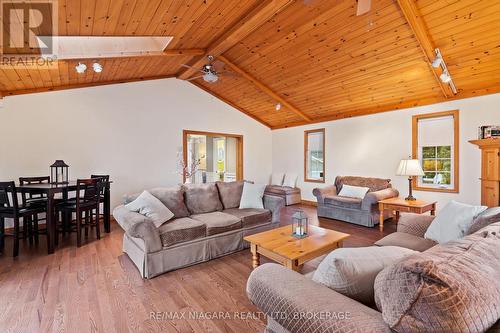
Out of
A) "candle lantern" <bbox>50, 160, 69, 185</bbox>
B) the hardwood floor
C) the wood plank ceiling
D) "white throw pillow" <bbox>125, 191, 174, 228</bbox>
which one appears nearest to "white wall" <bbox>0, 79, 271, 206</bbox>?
the wood plank ceiling

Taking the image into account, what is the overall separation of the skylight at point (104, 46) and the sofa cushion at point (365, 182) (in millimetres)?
4597

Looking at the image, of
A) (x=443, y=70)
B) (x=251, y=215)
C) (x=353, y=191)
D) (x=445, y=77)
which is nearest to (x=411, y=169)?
(x=353, y=191)

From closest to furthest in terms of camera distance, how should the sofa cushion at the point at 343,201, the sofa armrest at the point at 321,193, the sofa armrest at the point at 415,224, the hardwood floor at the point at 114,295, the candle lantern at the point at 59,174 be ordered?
the hardwood floor at the point at 114,295
the sofa armrest at the point at 415,224
the candle lantern at the point at 59,174
the sofa cushion at the point at 343,201
the sofa armrest at the point at 321,193

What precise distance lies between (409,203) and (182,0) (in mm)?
4589

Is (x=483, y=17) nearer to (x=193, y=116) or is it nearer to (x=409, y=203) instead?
(x=409, y=203)

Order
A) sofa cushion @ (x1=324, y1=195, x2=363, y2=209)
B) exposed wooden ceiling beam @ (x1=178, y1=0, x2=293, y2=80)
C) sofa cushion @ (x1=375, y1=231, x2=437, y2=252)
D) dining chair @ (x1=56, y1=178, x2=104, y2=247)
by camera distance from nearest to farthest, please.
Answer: sofa cushion @ (x1=375, y1=231, x2=437, y2=252), exposed wooden ceiling beam @ (x1=178, y1=0, x2=293, y2=80), dining chair @ (x1=56, y1=178, x2=104, y2=247), sofa cushion @ (x1=324, y1=195, x2=363, y2=209)

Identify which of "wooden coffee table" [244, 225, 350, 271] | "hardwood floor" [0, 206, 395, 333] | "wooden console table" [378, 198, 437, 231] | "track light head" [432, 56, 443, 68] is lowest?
"hardwood floor" [0, 206, 395, 333]

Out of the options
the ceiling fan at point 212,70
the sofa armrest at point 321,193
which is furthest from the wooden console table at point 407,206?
the ceiling fan at point 212,70

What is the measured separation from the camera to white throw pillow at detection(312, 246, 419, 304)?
1.09m

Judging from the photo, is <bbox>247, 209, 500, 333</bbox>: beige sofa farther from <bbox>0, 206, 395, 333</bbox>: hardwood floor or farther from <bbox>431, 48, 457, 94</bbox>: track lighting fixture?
<bbox>431, 48, 457, 94</bbox>: track lighting fixture

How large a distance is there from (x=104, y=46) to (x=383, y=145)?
18.5 feet

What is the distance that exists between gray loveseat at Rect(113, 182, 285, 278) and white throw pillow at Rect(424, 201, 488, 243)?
6.51 ft

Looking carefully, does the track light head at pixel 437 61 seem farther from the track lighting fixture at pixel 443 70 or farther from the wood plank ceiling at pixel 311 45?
the wood plank ceiling at pixel 311 45

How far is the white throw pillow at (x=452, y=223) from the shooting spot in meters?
2.00
